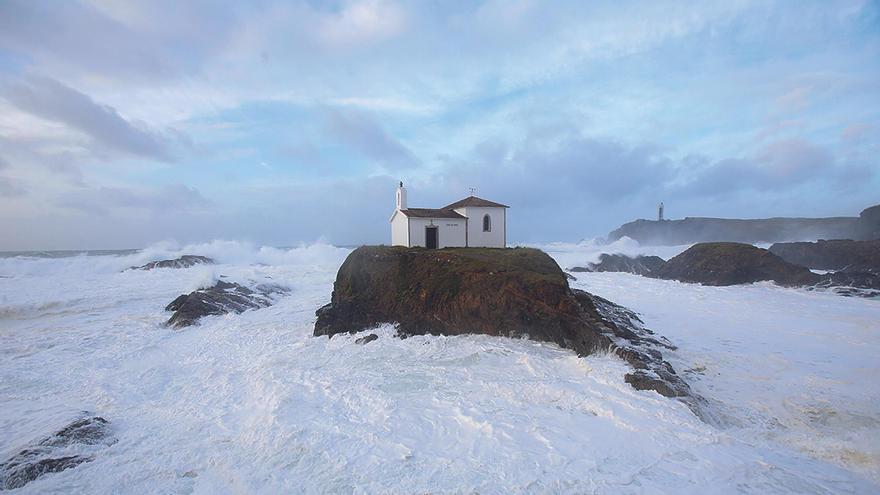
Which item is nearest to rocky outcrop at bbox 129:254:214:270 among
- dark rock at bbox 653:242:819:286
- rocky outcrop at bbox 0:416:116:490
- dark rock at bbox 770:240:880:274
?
rocky outcrop at bbox 0:416:116:490

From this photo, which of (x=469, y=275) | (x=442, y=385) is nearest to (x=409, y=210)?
(x=469, y=275)

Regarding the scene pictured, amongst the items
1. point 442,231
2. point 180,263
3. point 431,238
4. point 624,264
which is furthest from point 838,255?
point 180,263

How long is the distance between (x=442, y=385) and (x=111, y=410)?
232 inches

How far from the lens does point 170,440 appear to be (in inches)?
239

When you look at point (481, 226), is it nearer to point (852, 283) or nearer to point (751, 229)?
point (852, 283)

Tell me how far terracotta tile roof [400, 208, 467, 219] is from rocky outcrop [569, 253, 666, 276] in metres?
16.7

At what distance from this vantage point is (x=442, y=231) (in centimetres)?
1761

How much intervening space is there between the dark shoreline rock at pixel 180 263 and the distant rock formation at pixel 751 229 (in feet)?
209

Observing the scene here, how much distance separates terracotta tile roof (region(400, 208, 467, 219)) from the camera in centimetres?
1707

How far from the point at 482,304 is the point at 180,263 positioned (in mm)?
28705

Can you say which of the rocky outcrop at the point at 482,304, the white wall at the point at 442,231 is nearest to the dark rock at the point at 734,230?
the white wall at the point at 442,231

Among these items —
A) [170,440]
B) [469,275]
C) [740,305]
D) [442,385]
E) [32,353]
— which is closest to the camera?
[170,440]

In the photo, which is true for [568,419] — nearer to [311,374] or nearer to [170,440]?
[311,374]

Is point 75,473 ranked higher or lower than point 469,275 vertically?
lower
